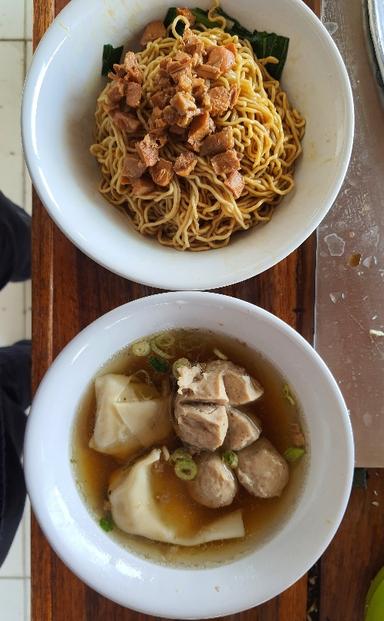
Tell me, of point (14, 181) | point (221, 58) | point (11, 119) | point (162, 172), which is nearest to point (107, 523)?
point (162, 172)

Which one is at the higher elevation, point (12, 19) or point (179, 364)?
point (12, 19)

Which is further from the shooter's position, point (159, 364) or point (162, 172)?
point (159, 364)

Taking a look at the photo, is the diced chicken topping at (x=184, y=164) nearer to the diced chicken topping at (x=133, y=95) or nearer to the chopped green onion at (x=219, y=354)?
the diced chicken topping at (x=133, y=95)

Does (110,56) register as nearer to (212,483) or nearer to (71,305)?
(71,305)

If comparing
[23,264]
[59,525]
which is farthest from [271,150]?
[23,264]

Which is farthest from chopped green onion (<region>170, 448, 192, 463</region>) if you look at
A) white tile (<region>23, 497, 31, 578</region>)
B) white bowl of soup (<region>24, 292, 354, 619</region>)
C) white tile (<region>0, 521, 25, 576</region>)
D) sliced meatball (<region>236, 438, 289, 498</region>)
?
white tile (<region>0, 521, 25, 576</region>)

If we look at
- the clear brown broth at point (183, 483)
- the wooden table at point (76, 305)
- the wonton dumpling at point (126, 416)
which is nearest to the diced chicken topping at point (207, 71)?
the wooden table at point (76, 305)
